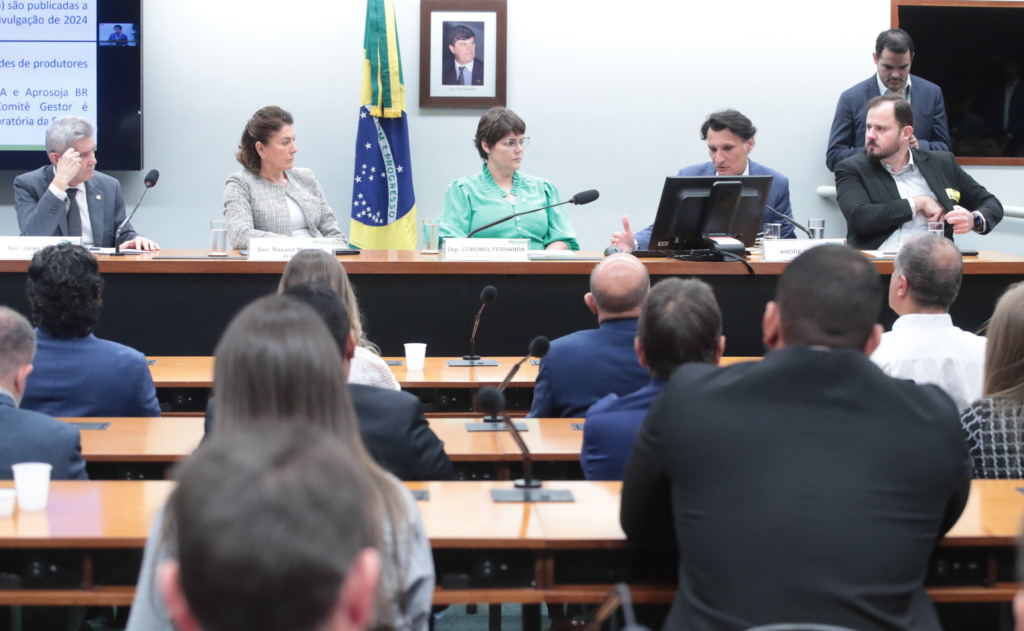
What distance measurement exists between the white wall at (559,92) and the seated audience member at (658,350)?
417cm

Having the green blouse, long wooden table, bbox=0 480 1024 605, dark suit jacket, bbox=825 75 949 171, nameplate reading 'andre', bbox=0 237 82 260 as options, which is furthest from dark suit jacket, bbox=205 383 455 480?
dark suit jacket, bbox=825 75 949 171

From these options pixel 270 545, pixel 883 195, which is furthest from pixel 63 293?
pixel 883 195

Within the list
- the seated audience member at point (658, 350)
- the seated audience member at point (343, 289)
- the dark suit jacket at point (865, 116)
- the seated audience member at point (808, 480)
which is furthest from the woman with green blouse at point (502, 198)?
the seated audience member at point (808, 480)

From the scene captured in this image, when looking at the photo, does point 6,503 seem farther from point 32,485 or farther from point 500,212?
point 500,212

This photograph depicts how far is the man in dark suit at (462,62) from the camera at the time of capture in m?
6.14

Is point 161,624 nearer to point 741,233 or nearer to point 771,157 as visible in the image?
point 741,233

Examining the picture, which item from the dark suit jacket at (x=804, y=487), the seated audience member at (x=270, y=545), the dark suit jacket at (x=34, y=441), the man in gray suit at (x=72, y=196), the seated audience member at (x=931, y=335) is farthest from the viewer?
the man in gray suit at (x=72, y=196)

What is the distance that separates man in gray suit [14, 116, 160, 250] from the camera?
187 inches

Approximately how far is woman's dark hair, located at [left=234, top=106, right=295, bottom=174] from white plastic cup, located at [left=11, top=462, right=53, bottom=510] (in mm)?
3072

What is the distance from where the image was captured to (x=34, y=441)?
2160 mm

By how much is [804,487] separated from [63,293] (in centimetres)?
212

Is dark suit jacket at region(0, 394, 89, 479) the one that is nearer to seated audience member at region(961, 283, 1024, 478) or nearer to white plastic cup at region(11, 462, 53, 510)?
white plastic cup at region(11, 462, 53, 510)

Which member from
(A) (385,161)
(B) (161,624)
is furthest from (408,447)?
(A) (385,161)

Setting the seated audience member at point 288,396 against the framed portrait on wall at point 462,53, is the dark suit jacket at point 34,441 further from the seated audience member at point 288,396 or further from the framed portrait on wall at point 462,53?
the framed portrait on wall at point 462,53
